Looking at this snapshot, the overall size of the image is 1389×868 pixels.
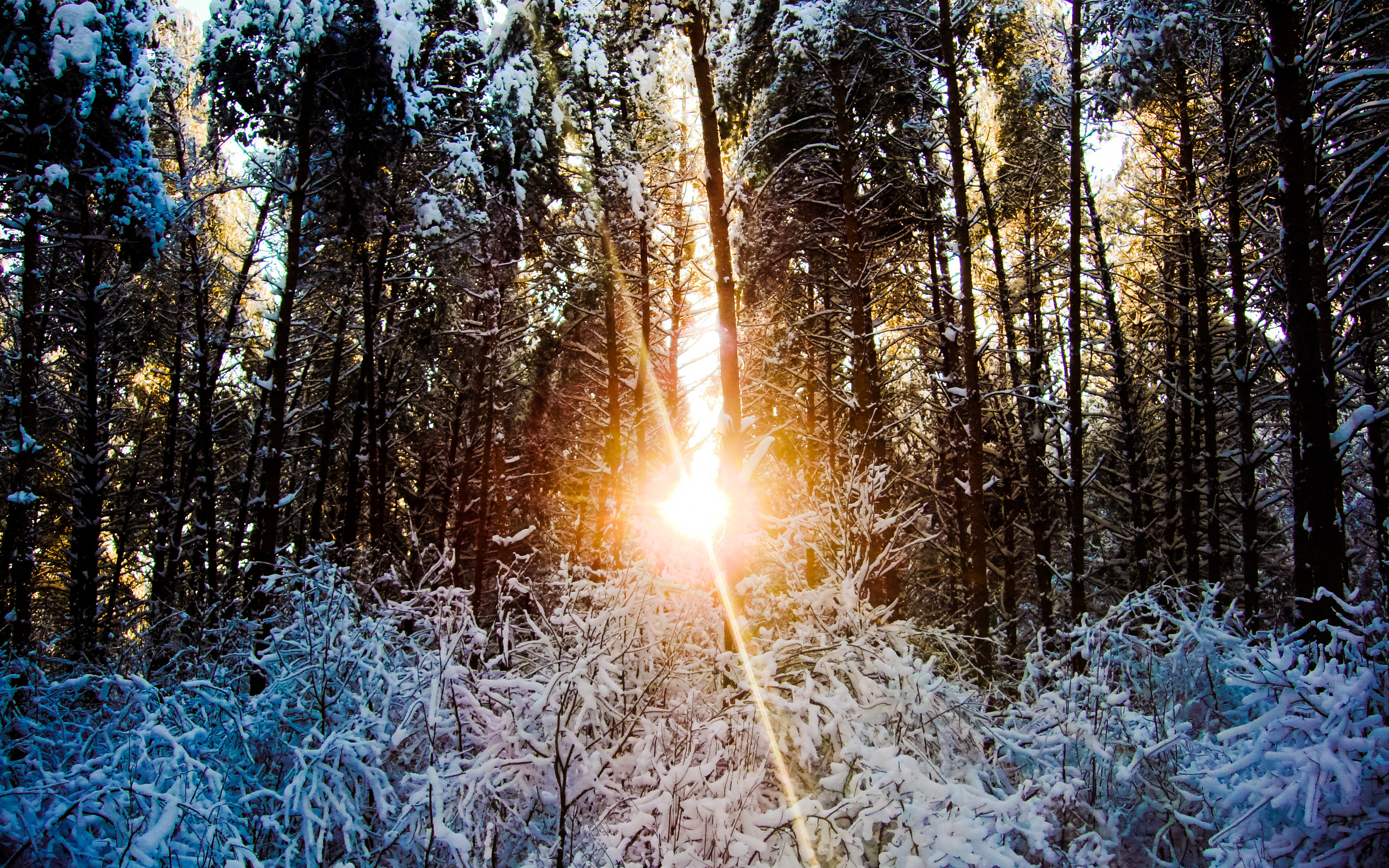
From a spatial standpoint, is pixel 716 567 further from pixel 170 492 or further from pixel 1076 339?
pixel 170 492

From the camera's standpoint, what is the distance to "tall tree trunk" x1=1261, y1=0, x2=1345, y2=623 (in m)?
5.61

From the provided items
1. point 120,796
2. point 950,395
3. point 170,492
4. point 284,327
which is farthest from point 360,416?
point 120,796

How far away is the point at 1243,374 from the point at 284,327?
15.1m

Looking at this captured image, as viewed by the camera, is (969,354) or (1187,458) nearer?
(969,354)

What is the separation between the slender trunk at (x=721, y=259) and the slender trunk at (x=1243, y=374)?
27.2 ft

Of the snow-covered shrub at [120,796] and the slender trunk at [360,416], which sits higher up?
the slender trunk at [360,416]

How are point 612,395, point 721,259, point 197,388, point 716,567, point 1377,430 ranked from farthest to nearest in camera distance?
point 612,395 < point 197,388 < point 1377,430 < point 721,259 < point 716,567

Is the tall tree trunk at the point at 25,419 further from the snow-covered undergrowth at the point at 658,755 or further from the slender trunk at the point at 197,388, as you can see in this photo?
the snow-covered undergrowth at the point at 658,755

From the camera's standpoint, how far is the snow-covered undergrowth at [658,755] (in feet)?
10.6

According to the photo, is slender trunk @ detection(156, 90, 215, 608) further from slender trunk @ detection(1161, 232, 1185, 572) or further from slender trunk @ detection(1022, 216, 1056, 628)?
slender trunk @ detection(1161, 232, 1185, 572)

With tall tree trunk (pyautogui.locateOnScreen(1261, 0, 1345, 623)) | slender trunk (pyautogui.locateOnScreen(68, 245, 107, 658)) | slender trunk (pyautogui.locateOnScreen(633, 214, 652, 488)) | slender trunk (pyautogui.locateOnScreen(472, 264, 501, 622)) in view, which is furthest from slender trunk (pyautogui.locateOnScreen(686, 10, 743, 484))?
slender trunk (pyautogui.locateOnScreen(68, 245, 107, 658))

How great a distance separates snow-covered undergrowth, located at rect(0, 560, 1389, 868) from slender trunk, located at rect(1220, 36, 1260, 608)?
7.77 meters

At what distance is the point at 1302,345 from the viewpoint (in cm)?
575

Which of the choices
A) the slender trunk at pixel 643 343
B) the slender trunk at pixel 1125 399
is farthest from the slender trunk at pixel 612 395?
the slender trunk at pixel 1125 399
